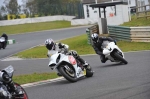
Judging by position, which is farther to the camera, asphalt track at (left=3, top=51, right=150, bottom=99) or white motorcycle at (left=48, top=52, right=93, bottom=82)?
white motorcycle at (left=48, top=52, right=93, bottom=82)

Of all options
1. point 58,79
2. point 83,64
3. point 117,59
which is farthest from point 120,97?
point 117,59

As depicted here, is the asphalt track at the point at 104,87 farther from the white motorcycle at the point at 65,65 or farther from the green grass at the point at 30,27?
the green grass at the point at 30,27

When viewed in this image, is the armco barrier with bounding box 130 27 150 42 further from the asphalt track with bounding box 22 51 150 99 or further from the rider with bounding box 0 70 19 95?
the rider with bounding box 0 70 19 95

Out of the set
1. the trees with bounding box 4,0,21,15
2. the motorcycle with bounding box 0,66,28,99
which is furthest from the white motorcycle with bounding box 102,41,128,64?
the trees with bounding box 4,0,21,15

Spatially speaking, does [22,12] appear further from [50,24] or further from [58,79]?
[58,79]

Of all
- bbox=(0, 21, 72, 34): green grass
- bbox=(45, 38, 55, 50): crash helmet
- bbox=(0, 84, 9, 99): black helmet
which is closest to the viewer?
bbox=(0, 84, 9, 99): black helmet

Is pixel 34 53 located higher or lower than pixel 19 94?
lower

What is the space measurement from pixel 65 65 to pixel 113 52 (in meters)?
3.56

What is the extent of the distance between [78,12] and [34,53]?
36.0 meters

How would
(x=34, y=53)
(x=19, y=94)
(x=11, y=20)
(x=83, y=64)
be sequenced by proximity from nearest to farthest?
(x=19, y=94), (x=83, y=64), (x=34, y=53), (x=11, y=20)

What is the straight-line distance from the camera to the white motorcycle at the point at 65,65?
1225 centimetres

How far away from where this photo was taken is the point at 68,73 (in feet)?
40.4

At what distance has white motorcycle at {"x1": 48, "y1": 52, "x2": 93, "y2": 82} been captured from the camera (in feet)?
40.2

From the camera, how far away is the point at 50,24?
58.2m
